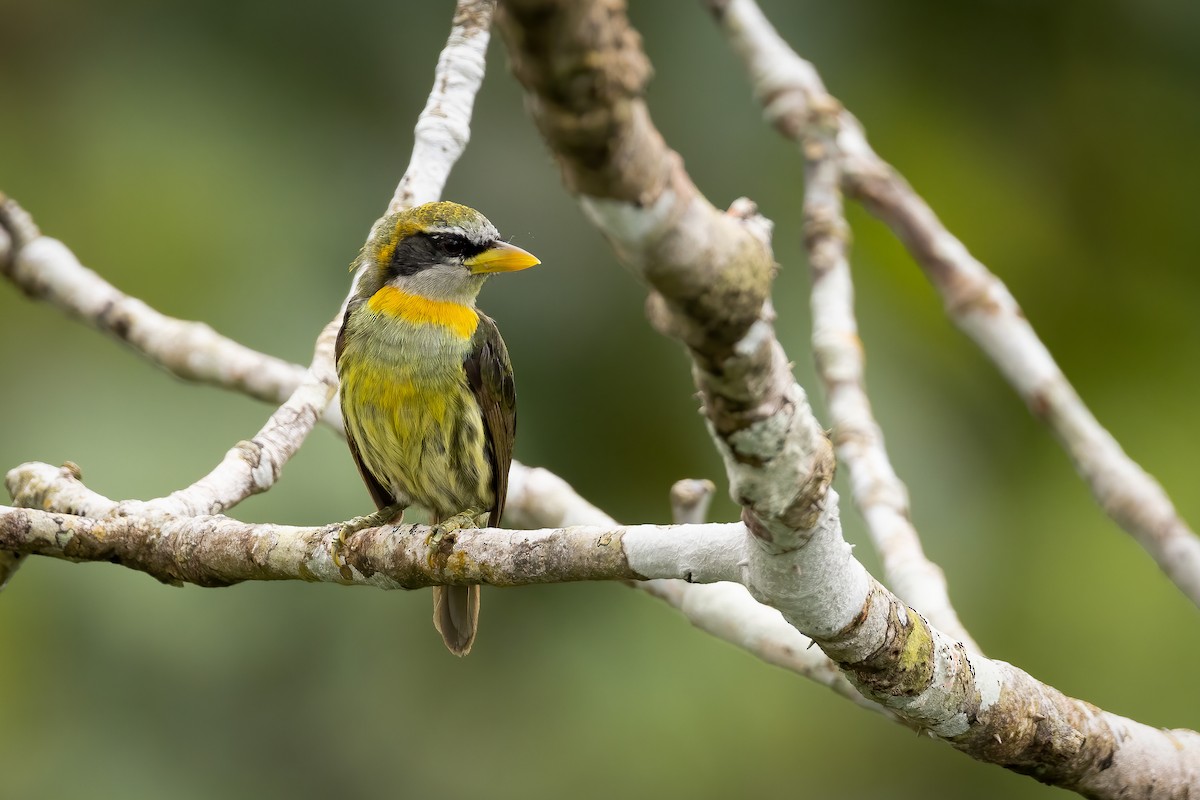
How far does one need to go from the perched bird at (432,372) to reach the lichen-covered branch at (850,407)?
2.87 feet

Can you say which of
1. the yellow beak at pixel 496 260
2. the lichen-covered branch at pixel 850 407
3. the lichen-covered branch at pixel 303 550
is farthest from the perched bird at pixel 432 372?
the lichen-covered branch at pixel 850 407

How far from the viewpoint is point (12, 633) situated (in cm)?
548

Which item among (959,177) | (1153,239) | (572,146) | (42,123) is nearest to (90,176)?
(42,123)

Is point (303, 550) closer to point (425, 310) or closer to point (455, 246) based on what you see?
point (425, 310)

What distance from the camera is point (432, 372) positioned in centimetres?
342

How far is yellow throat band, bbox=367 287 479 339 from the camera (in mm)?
3494

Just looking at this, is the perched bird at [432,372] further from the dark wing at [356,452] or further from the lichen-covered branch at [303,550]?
the lichen-covered branch at [303,550]

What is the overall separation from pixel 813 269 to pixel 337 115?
3.24 metres

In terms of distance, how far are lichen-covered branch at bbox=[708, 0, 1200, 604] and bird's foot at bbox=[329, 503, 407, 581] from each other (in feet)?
5.63

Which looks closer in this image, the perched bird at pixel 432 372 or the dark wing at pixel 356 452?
the perched bird at pixel 432 372

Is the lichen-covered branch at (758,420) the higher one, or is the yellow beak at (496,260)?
the yellow beak at (496,260)

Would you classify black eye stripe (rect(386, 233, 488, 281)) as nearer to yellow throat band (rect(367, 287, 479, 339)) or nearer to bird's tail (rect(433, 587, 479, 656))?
yellow throat band (rect(367, 287, 479, 339))

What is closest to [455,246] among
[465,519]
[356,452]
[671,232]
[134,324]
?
[356,452]

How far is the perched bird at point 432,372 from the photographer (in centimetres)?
343
